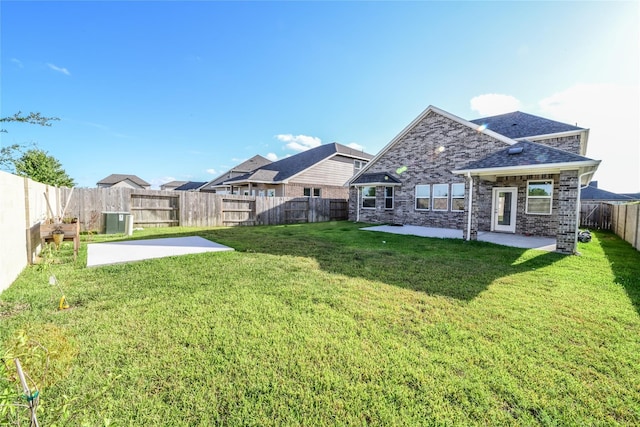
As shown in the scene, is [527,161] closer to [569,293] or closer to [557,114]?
[569,293]

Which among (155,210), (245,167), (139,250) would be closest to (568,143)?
(139,250)

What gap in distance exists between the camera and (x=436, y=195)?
14.4 metres

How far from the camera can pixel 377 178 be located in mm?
16672

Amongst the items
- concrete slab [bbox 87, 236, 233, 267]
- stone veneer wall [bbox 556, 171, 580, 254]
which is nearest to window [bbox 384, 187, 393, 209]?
stone veneer wall [bbox 556, 171, 580, 254]

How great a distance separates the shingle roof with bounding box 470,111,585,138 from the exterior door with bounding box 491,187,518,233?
14.5ft

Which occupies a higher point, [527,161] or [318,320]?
[527,161]

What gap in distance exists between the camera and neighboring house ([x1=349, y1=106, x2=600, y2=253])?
340 inches

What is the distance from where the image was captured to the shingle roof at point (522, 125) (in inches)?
541

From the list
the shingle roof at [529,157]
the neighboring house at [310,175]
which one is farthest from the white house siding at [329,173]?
the shingle roof at [529,157]

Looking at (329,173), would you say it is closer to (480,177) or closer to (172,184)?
(480,177)

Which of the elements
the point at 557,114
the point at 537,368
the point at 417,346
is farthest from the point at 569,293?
the point at 557,114

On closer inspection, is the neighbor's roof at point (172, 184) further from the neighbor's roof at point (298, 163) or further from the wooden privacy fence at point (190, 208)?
the wooden privacy fence at point (190, 208)

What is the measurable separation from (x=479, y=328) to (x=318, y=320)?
2.12 meters

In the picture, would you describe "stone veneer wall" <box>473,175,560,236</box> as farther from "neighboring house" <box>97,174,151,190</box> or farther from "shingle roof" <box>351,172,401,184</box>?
"neighboring house" <box>97,174,151,190</box>
